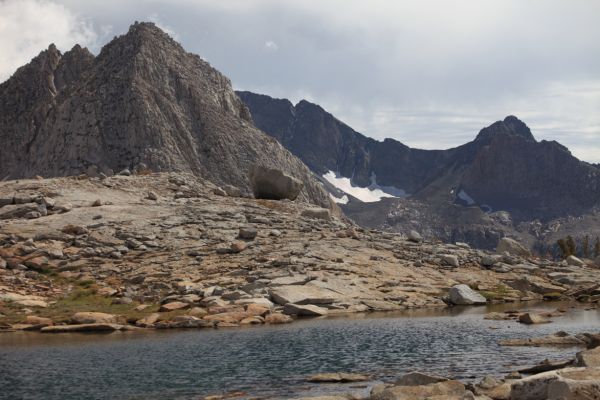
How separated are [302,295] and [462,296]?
695 inches

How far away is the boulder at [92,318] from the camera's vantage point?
51.9 meters

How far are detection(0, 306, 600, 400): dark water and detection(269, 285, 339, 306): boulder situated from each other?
5740 mm

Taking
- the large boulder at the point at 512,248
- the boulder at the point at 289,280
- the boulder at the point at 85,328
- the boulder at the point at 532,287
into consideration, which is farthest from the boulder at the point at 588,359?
the large boulder at the point at 512,248

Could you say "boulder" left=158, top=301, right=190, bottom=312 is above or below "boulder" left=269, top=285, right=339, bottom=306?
below

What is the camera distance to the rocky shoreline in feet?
185

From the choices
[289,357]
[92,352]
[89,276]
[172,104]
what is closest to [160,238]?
[89,276]

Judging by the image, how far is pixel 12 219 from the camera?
7581 cm

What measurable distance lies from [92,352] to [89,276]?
24.0 metres

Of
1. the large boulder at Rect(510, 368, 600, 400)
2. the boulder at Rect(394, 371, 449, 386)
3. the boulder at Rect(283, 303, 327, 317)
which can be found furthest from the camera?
the boulder at Rect(283, 303, 327, 317)

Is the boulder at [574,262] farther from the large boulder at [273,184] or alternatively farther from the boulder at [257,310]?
the boulder at [257,310]

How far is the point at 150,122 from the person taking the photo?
157 metres

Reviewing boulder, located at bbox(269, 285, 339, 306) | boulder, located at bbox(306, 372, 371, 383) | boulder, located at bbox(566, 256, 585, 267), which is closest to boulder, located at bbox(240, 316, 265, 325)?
boulder, located at bbox(269, 285, 339, 306)

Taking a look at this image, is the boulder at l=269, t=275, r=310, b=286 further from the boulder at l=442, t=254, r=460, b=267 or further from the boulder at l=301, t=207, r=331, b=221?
the boulder at l=301, t=207, r=331, b=221

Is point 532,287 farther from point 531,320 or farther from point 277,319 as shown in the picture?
point 277,319
